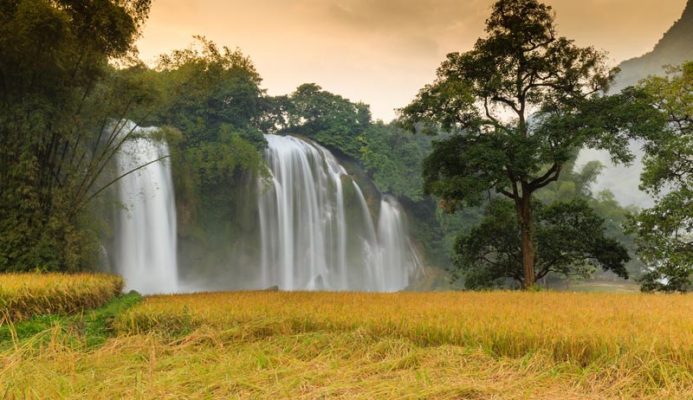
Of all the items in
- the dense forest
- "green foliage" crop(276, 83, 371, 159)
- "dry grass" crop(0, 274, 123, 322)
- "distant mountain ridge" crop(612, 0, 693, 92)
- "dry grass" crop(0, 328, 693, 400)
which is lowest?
"dry grass" crop(0, 328, 693, 400)

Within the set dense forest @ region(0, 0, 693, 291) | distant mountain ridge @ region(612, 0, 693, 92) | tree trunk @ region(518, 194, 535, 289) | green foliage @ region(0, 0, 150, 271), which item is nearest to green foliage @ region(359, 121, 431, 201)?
dense forest @ region(0, 0, 693, 291)

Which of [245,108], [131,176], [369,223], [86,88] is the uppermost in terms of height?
[245,108]

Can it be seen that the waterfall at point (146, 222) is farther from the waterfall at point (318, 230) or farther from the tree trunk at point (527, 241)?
the tree trunk at point (527, 241)

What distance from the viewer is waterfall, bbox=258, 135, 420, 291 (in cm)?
3117

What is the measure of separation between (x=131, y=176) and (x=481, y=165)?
18.7m

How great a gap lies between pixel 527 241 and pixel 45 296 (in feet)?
48.1

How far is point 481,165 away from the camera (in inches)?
601

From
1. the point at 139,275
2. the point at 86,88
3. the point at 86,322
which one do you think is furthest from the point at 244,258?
the point at 86,322

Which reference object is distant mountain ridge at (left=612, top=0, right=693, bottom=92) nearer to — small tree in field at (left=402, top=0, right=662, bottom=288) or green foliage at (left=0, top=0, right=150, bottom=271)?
small tree in field at (left=402, top=0, right=662, bottom=288)

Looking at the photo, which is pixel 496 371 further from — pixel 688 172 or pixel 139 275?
pixel 139 275

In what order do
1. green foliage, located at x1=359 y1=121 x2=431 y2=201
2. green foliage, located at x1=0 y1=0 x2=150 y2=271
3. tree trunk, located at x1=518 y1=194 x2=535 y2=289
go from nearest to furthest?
green foliage, located at x1=0 y1=0 x2=150 y2=271 < tree trunk, located at x1=518 y1=194 x2=535 y2=289 < green foliage, located at x1=359 y1=121 x2=431 y2=201

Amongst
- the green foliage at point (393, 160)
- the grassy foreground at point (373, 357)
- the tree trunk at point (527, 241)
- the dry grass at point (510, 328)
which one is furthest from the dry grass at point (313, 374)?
the green foliage at point (393, 160)

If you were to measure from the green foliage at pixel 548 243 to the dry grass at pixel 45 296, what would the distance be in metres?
13.8

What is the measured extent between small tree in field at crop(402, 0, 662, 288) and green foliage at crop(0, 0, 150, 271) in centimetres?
1050
